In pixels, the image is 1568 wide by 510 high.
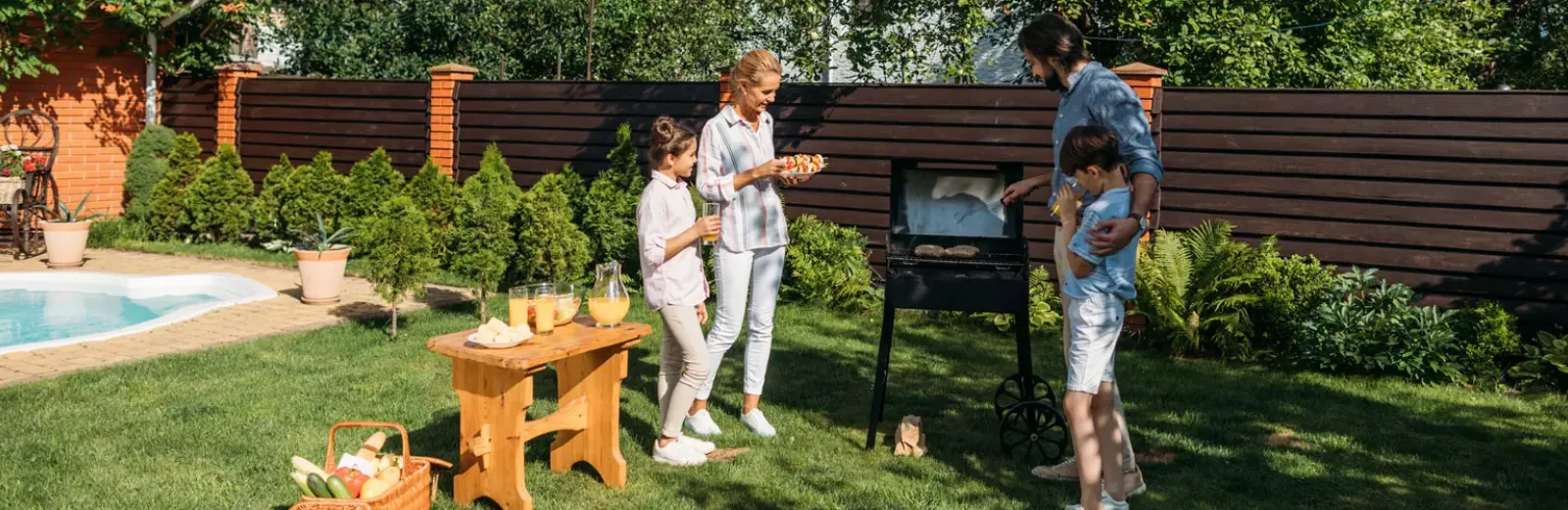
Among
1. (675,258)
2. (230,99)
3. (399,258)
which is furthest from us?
(230,99)

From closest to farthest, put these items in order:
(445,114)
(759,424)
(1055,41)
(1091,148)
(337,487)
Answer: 1. (337,487)
2. (1091,148)
3. (1055,41)
4. (759,424)
5. (445,114)

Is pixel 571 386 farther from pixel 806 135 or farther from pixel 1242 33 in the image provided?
pixel 1242 33

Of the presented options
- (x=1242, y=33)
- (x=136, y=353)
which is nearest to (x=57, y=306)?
(x=136, y=353)

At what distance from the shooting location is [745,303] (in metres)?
5.74

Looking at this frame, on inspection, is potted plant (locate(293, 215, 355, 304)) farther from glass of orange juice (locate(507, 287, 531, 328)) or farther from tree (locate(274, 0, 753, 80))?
tree (locate(274, 0, 753, 80))

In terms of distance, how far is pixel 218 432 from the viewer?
18.6 feet

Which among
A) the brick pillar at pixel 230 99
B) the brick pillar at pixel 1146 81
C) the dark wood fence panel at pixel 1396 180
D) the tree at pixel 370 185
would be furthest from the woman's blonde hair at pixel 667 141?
the brick pillar at pixel 230 99

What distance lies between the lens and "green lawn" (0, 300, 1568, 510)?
504 cm

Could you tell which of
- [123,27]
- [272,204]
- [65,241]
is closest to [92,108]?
[123,27]

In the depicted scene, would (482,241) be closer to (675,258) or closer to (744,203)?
(744,203)

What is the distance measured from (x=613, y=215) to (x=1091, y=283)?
20.5 ft

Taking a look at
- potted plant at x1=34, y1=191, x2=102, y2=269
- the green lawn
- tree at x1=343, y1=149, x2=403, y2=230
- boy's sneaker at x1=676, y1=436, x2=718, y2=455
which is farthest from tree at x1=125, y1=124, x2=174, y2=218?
boy's sneaker at x1=676, y1=436, x2=718, y2=455

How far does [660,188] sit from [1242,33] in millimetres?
8710

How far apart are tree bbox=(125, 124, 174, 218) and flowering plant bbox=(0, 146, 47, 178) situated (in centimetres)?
88
